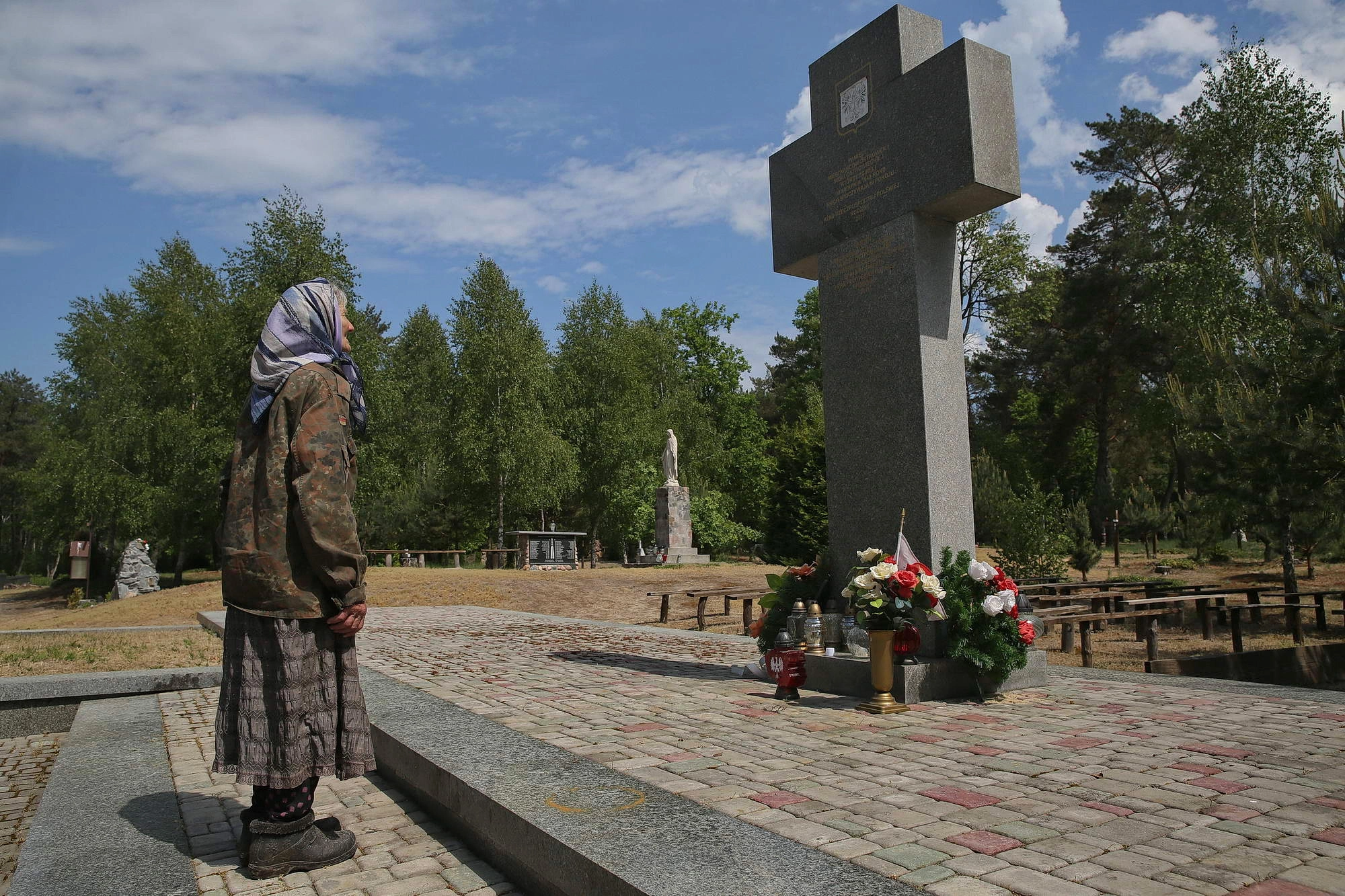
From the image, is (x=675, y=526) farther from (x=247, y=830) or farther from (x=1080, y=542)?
(x=247, y=830)

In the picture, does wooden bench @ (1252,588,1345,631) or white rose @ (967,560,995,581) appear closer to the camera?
white rose @ (967,560,995,581)

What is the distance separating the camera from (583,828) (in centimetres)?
280

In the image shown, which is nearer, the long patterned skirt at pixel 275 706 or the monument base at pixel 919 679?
the long patterned skirt at pixel 275 706

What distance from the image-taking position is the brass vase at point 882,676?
5660mm

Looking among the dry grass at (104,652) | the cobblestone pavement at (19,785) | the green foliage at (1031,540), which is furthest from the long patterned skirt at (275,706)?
the green foliage at (1031,540)

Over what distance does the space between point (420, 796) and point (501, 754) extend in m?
0.52

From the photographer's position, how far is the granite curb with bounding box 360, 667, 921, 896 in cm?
236

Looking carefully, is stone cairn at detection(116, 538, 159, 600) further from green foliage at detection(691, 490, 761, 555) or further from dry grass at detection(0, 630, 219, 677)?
green foliage at detection(691, 490, 761, 555)

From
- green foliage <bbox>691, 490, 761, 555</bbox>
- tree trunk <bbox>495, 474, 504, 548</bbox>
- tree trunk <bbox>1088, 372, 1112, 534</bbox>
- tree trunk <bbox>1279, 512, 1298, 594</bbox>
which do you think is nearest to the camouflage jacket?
tree trunk <bbox>1279, 512, 1298, 594</bbox>

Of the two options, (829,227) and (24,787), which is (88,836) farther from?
(829,227)

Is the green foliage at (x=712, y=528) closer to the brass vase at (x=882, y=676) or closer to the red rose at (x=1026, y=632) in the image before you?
the red rose at (x=1026, y=632)

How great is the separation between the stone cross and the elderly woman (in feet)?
14.6

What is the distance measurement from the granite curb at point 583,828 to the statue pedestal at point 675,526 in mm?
26239

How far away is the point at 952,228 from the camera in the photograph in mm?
6918
